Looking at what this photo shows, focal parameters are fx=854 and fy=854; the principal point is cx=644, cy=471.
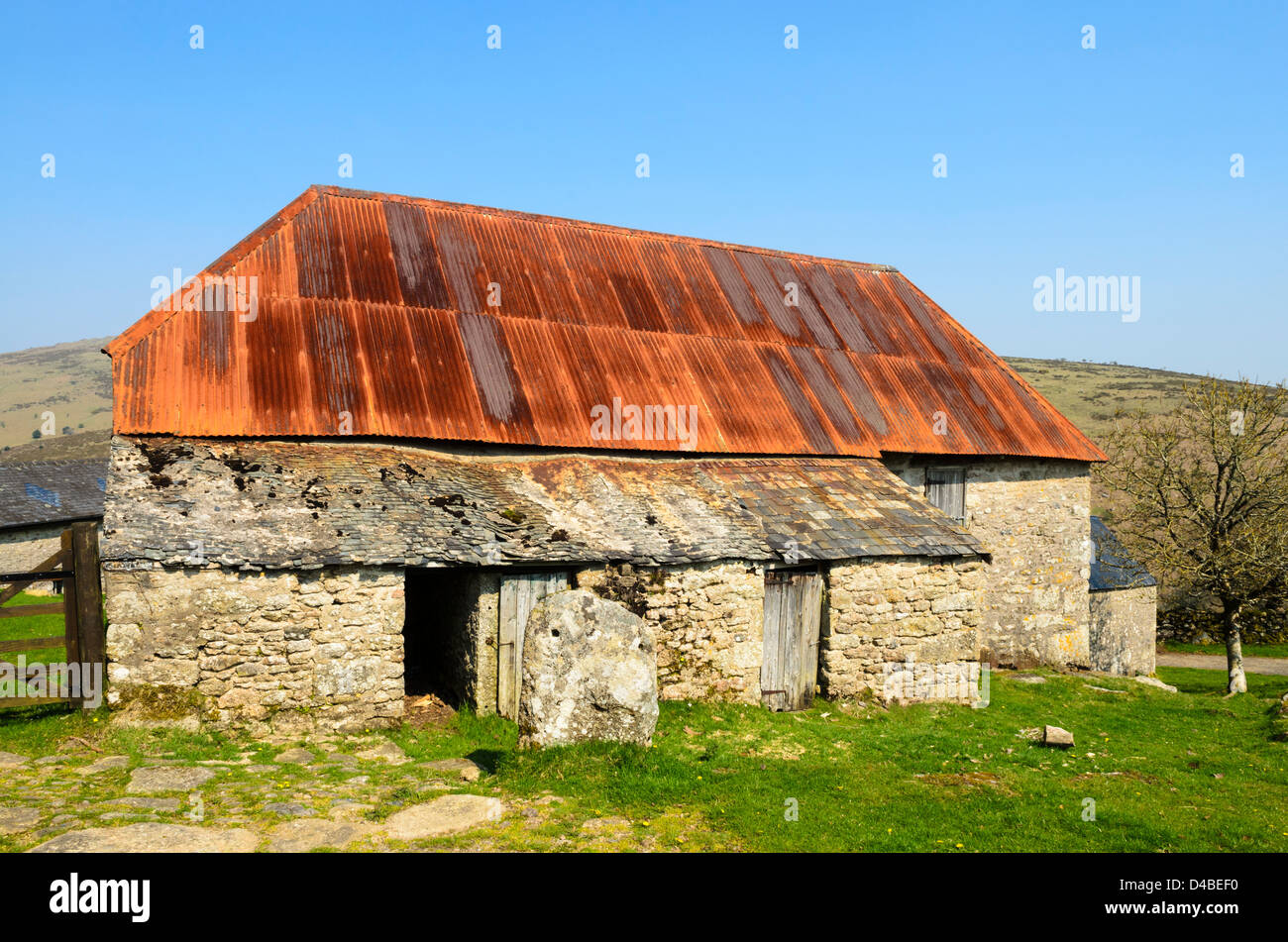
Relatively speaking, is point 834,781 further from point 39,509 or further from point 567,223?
point 39,509

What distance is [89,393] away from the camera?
103 meters

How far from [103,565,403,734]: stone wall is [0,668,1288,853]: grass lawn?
0.48 m

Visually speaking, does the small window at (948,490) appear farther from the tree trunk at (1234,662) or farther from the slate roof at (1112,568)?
the tree trunk at (1234,662)

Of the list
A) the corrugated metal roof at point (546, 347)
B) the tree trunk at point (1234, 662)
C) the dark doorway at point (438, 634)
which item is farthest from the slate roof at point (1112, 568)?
the dark doorway at point (438, 634)

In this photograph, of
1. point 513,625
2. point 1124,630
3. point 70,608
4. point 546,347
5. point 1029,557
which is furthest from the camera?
point 1124,630

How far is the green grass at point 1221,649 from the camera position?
27.5 meters

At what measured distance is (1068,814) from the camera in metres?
8.66

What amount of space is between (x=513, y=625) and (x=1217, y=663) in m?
25.6

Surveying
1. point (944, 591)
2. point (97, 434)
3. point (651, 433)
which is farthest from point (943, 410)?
point (97, 434)

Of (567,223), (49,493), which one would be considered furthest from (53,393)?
(567,223)

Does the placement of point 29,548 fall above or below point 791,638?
below

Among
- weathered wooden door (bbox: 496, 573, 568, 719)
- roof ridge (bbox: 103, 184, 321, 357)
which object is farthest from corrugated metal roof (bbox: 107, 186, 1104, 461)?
weathered wooden door (bbox: 496, 573, 568, 719)

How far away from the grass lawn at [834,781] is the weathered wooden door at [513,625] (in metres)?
0.51

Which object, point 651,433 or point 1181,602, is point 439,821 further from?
point 1181,602
